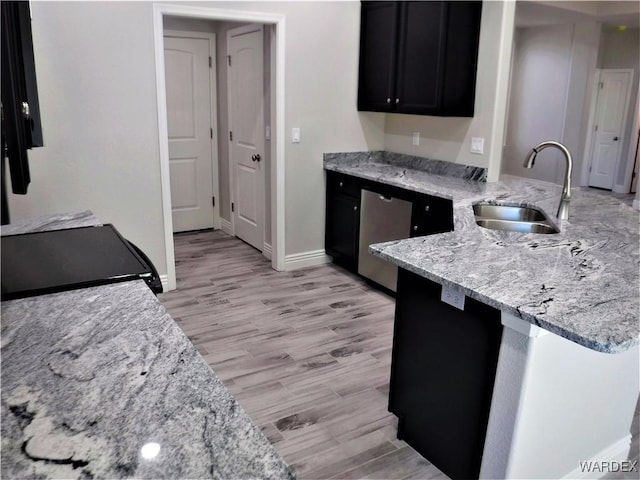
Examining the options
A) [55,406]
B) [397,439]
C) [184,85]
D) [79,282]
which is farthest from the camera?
[184,85]

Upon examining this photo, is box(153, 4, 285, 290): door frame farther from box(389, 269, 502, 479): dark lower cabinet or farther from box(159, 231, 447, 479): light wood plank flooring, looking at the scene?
box(389, 269, 502, 479): dark lower cabinet

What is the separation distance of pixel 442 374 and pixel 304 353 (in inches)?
50.6

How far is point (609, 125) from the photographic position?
8.80 metres

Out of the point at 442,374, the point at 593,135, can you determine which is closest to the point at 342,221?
the point at 442,374

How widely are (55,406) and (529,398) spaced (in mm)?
1440

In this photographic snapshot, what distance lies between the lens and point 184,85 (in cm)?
548

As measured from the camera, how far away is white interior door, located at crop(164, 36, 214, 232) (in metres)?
5.41

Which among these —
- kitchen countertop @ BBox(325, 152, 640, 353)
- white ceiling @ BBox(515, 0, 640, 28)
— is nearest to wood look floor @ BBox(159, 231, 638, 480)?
kitchen countertop @ BBox(325, 152, 640, 353)

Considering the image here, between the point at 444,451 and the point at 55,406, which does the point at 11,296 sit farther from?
the point at 444,451

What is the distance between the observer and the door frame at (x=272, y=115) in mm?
3742

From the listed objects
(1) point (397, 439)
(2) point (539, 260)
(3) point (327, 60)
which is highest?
(3) point (327, 60)

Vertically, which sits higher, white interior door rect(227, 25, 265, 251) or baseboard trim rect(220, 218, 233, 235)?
white interior door rect(227, 25, 265, 251)

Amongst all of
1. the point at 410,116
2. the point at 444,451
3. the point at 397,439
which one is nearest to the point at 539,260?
the point at 444,451

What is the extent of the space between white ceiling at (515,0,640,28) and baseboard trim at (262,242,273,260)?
132 inches
